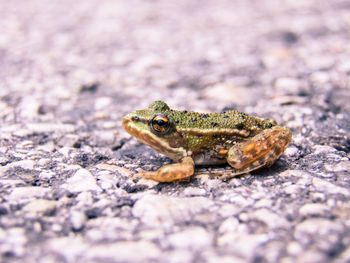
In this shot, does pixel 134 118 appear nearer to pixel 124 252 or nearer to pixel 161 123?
pixel 161 123

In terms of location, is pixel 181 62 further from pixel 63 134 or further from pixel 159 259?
pixel 159 259

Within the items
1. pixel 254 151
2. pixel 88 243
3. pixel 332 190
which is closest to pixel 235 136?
pixel 254 151

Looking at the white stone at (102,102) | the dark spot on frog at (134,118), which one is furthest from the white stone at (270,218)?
the white stone at (102,102)

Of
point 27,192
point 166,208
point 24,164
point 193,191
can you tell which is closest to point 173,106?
point 193,191

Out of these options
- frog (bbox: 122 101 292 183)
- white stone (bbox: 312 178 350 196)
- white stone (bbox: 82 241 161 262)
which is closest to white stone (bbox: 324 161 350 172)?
white stone (bbox: 312 178 350 196)

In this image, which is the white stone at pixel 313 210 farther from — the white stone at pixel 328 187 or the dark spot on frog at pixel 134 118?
the dark spot on frog at pixel 134 118

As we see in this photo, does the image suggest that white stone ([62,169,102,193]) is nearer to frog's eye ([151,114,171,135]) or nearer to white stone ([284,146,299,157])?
frog's eye ([151,114,171,135])
